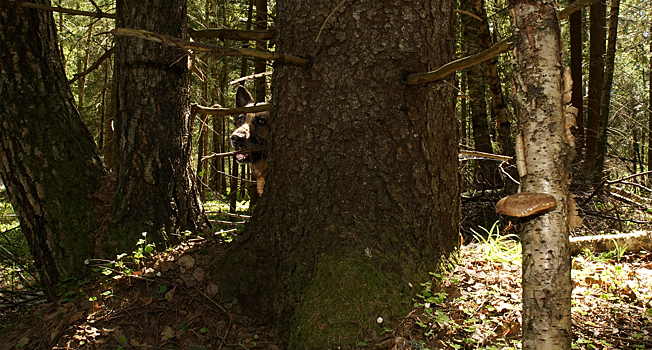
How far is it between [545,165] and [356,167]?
58.4 inches

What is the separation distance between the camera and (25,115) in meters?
3.93

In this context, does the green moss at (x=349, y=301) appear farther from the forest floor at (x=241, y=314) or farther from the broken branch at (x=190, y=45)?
the broken branch at (x=190, y=45)

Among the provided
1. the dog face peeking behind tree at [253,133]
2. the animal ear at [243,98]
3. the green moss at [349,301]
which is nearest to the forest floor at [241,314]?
the green moss at [349,301]

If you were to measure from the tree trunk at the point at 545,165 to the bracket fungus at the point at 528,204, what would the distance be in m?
0.09

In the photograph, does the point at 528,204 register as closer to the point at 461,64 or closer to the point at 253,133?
the point at 461,64

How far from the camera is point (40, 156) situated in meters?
3.96

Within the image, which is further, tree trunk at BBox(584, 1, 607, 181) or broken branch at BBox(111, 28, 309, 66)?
tree trunk at BBox(584, 1, 607, 181)

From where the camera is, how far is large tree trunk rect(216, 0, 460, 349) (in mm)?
3125

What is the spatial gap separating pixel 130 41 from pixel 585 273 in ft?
14.8

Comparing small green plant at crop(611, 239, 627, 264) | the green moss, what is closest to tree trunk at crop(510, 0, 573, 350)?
the green moss

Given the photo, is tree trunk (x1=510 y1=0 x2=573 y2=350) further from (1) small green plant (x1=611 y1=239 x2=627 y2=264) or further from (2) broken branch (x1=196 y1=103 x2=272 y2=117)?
(1) small green plant (x1=611 y1=239 x2=627 y2=264)

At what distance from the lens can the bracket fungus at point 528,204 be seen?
184 centimetres

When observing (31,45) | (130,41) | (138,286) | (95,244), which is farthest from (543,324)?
(31,45)

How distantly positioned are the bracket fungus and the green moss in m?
1.32
